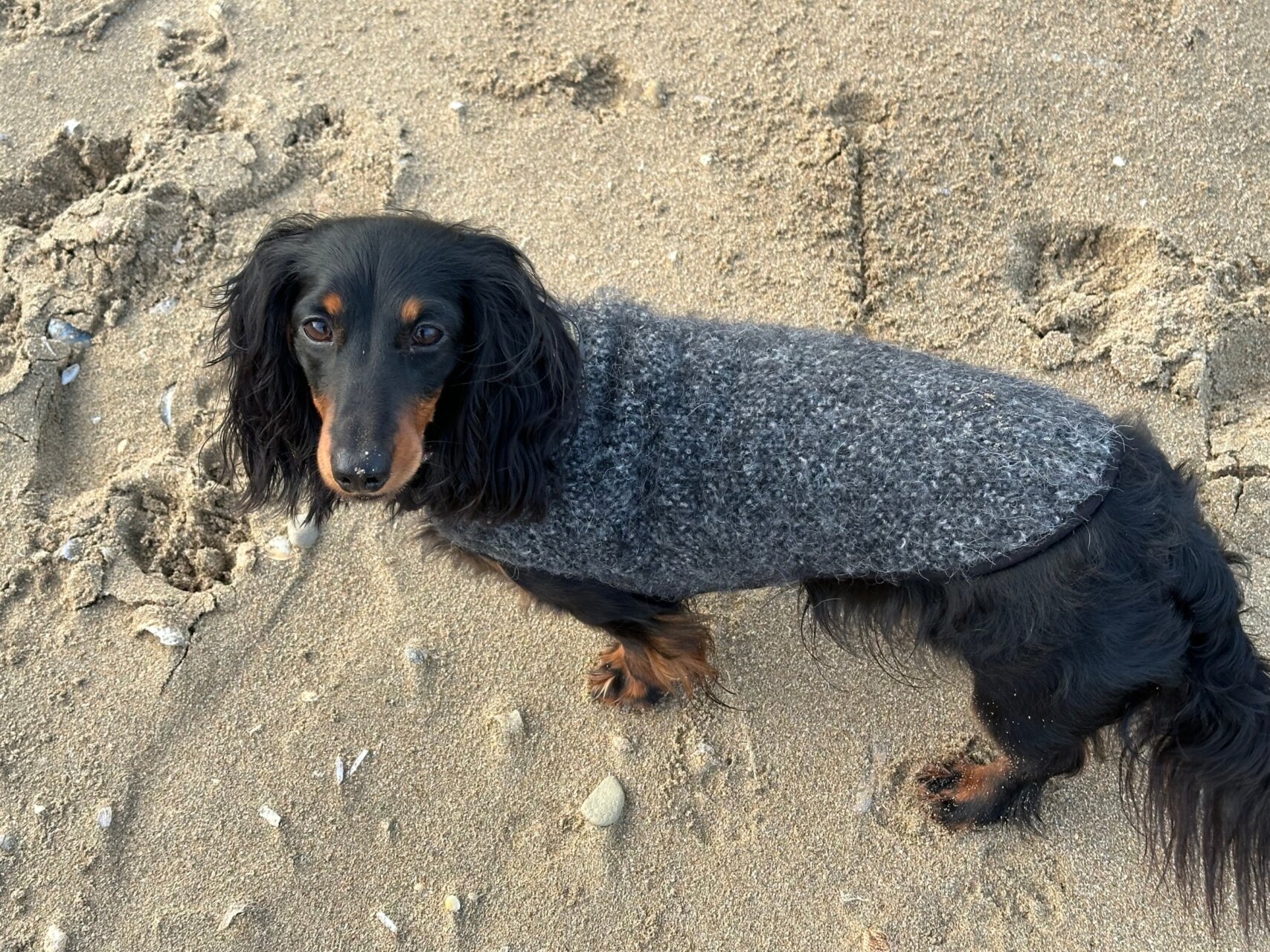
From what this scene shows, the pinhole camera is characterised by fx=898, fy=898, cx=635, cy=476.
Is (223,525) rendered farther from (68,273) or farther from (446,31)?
(446,31)

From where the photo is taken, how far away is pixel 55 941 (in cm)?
278

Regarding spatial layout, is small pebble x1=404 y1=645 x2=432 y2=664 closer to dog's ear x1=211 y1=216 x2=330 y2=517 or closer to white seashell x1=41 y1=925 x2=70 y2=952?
dog's ear x1=211 y1=216 x2=330 y2=517

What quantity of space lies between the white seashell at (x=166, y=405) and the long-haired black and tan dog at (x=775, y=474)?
1.08 metres

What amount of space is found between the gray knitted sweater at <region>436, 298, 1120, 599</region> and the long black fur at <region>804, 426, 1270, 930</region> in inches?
4.5

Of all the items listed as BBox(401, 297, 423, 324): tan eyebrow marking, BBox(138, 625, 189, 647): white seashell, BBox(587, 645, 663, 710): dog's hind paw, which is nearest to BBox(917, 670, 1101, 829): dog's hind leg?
BBox(587, 645, 663, 710): dog's hind paw

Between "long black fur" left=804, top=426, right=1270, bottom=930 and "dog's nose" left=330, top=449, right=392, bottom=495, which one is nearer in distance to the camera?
"dog's nose" left=330, top=449, right=392, bottom=495

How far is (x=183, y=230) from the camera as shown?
3764mm

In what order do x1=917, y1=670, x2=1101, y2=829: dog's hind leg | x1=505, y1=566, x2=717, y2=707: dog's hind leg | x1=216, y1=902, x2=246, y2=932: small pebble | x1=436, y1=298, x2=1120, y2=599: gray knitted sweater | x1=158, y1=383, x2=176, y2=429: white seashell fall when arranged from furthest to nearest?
x1=158, y1=383, x2=176, y2=429: white seashell, x1=216, y1=902, x2=246, y2=932: small pebble, x1=505, y1=566, x2=717, y2=707: dog's hind leg, x1=917, y1=670, x2=1101, y2=829: dog's hind leg, x1=436, y1=298, x2=1120, y2=599: gray knitted sweater

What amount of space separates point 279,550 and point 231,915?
1224 millimetres

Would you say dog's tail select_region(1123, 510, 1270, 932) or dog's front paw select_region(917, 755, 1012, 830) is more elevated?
dog's tail select_region(1123, 510, 1270, 932)

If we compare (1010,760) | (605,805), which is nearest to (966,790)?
(1010,760)

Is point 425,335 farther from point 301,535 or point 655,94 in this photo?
point 655,94

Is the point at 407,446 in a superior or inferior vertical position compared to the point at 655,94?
inferior

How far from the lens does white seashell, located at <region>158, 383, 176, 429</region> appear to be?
11.5ft
